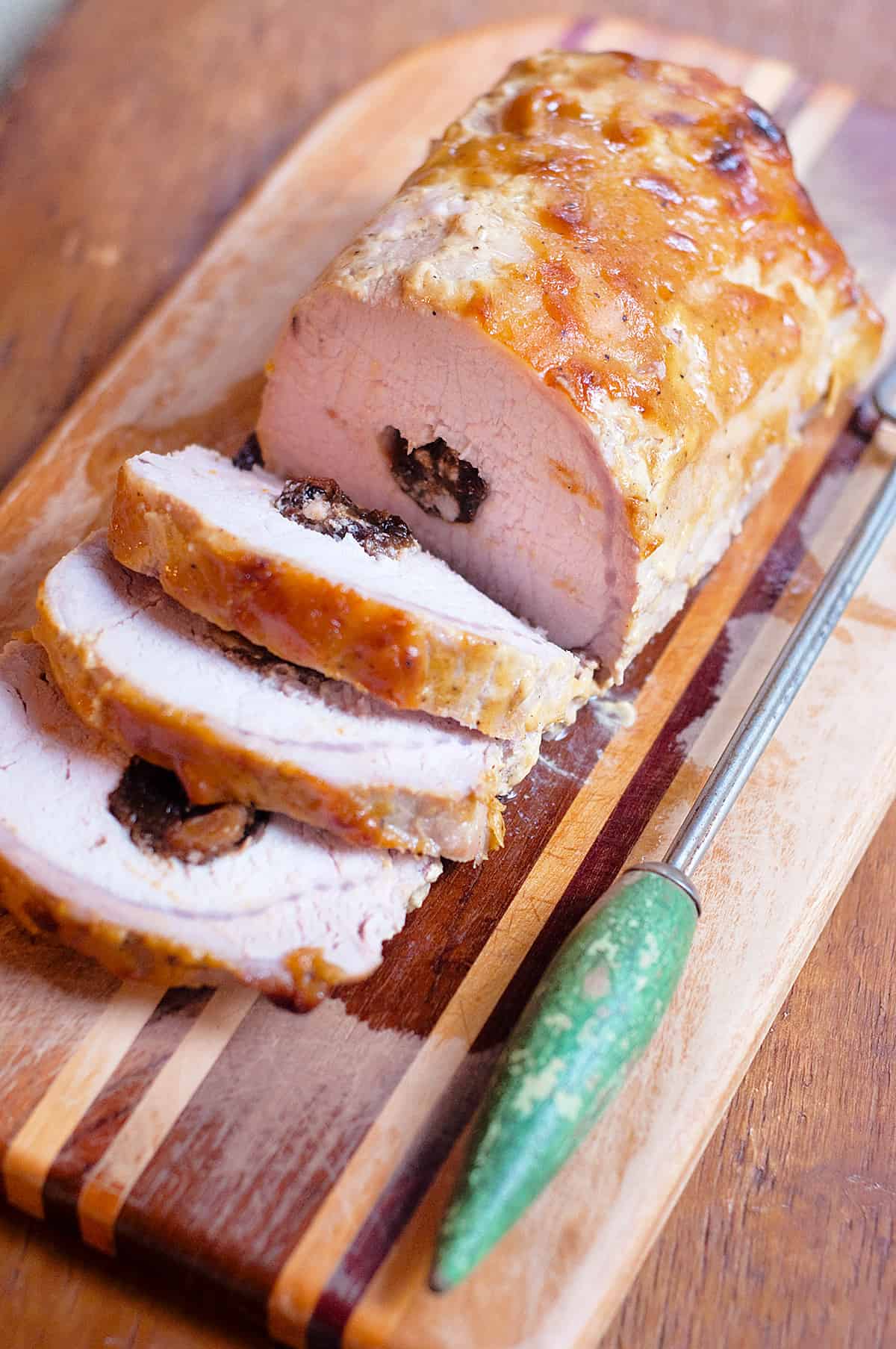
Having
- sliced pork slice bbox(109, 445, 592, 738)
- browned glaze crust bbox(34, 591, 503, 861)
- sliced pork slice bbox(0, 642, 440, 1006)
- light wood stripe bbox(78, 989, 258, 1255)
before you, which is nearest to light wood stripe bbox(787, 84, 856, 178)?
sliced pork slice bbox(109, 445, 592, 738)

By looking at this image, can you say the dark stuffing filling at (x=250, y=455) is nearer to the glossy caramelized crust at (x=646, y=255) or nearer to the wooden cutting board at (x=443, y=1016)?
the wooden cutting board at (x=443, y=1016)

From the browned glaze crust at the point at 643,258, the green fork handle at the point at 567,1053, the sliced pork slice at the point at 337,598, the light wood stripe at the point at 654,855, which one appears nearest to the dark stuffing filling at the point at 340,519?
the sliced pork slice at the point at 337,598

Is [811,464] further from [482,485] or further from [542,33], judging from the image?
[542,33]

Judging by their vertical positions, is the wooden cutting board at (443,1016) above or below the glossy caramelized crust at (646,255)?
below

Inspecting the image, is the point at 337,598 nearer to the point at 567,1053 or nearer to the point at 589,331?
the point at 589,331

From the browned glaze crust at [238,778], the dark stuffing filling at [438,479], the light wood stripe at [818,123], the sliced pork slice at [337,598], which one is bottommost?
the browned glaze crust at [238,778]

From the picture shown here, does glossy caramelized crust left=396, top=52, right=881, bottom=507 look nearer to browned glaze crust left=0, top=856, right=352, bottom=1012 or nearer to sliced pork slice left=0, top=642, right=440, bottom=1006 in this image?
sliced pork slice left=0, top=642, right=440, bottom=1006

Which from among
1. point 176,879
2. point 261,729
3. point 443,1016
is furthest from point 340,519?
point 443,1016
